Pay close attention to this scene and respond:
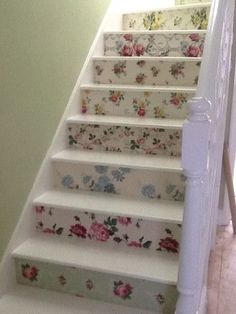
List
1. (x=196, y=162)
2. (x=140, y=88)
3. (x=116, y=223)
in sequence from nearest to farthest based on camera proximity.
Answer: (x=196, y=162), (x=116, y=223), (x=140, y=88)

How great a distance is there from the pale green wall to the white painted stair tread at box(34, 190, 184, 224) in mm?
173

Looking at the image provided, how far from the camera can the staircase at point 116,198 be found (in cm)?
164

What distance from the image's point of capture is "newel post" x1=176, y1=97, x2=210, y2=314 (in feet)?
3.77

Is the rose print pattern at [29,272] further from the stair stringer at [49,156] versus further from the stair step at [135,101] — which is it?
the stair step at [135,101]

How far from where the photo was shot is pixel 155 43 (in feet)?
8.27

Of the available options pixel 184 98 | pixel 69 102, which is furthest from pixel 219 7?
pixel 69 102

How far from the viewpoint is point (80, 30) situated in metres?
2.37

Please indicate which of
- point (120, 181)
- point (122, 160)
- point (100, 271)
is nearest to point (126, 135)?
point (122, 160)

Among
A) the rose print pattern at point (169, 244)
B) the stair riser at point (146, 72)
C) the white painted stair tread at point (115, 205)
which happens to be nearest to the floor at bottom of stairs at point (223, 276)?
the rose print pattern at point (169, 244)

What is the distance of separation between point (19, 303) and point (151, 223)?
2.33 ft

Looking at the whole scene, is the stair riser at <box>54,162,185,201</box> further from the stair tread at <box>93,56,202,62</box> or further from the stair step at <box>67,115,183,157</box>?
the stair tread at <box>93,56,202,62</box>

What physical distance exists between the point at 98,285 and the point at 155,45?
5.42 ft

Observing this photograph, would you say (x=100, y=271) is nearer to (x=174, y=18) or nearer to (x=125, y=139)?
(x=125, y=139)

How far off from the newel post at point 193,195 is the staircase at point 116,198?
0.22 m
